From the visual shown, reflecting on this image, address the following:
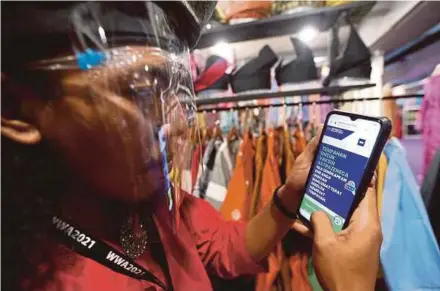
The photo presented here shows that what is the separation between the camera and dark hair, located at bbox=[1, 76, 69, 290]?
34cm

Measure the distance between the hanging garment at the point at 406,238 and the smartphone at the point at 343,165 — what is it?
248 millimetres

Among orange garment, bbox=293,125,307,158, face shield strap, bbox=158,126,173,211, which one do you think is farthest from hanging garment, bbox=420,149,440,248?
face shield strap, bbox=158,126,173,211

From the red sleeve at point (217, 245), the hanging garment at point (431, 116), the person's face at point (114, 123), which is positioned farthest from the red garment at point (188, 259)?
the hanging garment at point (431, 116)

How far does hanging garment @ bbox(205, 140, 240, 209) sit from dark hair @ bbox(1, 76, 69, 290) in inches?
23.2

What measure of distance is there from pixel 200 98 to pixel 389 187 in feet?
2.50

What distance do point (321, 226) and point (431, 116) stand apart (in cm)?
69

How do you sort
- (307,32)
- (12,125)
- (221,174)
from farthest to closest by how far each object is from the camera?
1. (307,32)
2. (221,174)
3. (12,125)

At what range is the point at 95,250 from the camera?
1.28ft

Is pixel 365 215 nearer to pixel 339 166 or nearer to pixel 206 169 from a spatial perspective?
pixel 339 166

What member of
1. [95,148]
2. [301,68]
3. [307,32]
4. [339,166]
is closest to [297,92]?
[301,68]

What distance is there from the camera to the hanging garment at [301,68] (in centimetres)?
111

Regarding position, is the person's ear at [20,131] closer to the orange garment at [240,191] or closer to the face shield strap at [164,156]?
the face shield strap at [164,156]

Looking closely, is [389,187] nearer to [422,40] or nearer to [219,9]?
[422,40]

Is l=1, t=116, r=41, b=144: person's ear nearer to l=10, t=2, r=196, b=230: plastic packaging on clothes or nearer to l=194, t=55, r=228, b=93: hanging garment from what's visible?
l=10, t=2, r=196, b=230: plastic packaging on clothes
